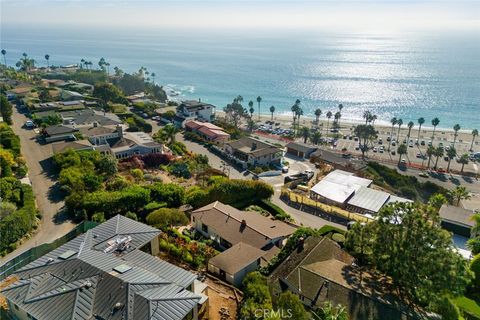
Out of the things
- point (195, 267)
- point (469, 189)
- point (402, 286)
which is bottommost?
point (469, 189)

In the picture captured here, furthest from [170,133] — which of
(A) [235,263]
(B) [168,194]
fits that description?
(A) [235,263]

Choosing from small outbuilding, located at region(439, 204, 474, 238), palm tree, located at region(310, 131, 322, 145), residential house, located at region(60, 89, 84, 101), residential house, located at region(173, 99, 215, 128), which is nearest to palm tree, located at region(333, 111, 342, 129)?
palm tree, located at region(310, 131, 322, 145)

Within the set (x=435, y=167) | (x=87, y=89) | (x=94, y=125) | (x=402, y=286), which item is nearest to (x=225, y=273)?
(x=402, y=286)

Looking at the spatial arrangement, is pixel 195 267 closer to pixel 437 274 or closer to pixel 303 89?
pixel 437 274

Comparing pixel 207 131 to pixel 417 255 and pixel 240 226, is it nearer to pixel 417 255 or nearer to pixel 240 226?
pixel 240 226

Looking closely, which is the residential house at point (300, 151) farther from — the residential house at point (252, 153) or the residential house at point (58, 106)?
the residential house at point (58, 106)

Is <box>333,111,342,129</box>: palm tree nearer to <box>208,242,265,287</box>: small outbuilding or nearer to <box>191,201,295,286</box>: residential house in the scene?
<box>191,201,295,286</box>: residential house
